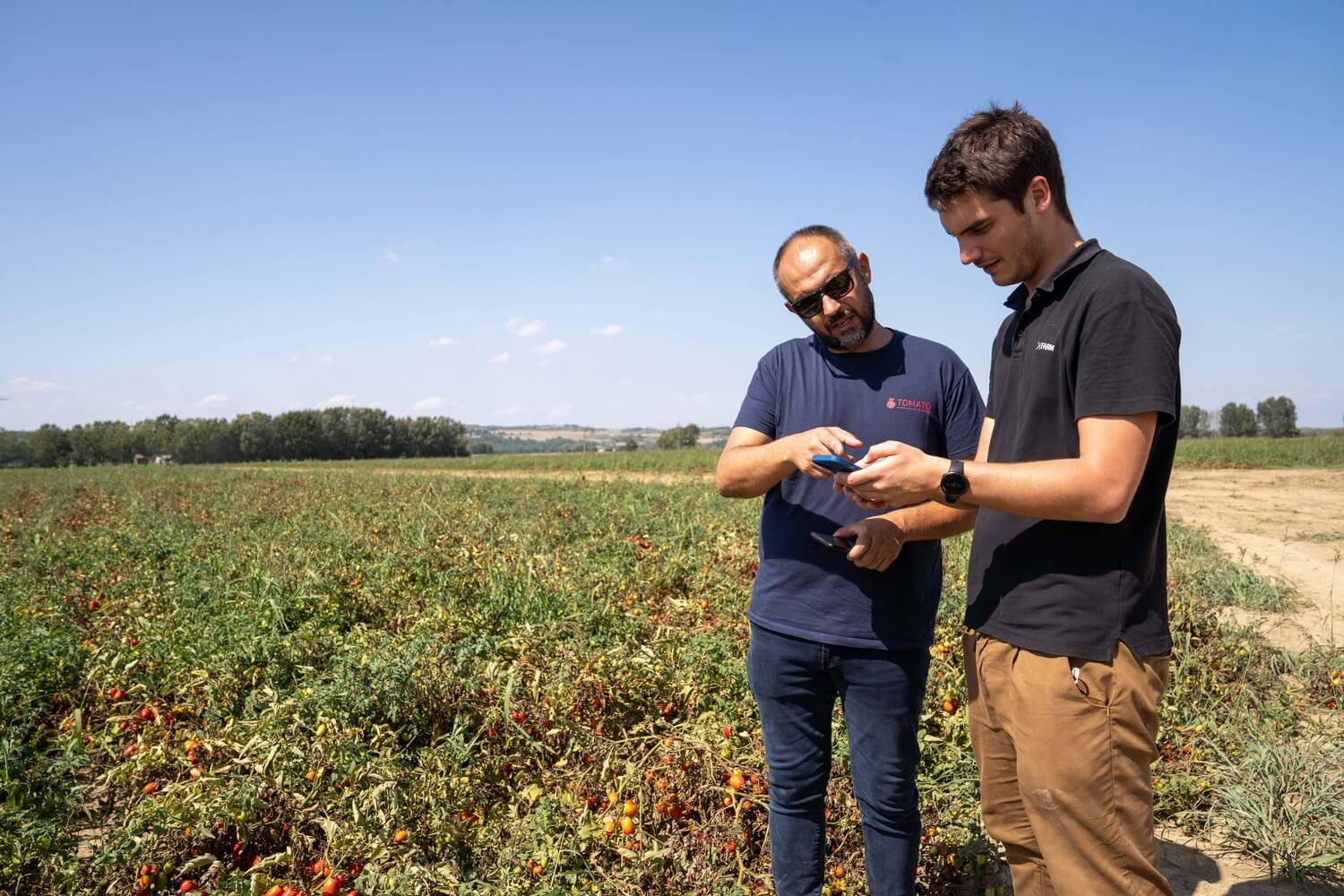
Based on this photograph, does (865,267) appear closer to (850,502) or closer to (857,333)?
(857,333)

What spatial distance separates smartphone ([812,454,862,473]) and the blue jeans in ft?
1.95

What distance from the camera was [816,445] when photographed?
1976 mm

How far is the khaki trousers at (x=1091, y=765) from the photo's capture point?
5.33 ft

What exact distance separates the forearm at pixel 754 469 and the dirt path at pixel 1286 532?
503 cm

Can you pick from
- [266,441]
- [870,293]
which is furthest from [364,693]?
[266,441]

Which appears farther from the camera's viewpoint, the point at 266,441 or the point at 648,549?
the point at 266,441

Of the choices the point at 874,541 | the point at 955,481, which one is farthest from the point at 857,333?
the point at 955,481

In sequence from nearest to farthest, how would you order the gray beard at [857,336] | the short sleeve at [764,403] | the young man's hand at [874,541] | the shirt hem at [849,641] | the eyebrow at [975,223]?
the eyebrow at [975,223] < the young man's hand at [874,541] < the shirt hem at [849,641] < the gray beard at [857,336] < the short sleeve at [764,403]

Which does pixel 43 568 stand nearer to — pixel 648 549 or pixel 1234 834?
pixel 648 549

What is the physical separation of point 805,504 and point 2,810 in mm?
3348

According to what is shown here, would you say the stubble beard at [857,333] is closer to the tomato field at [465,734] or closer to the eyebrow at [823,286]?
the eyebrow at [823,286]

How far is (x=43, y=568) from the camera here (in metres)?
7.25

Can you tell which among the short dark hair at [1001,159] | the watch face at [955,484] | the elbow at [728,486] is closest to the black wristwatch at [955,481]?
the watch face at [955,484]

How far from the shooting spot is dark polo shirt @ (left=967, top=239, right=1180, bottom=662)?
152 centimetres
